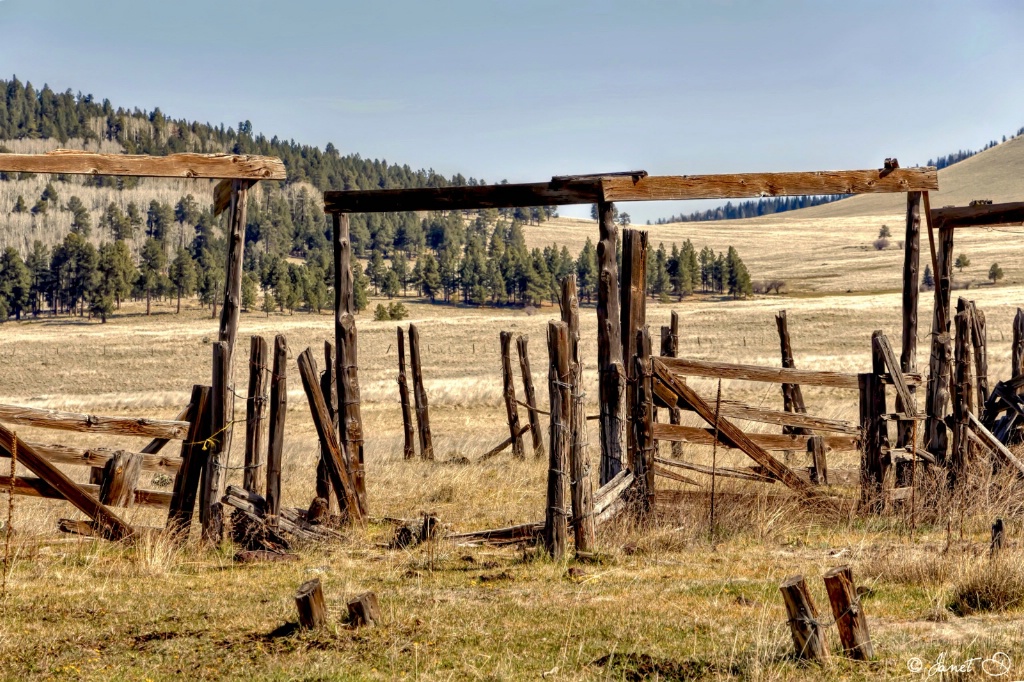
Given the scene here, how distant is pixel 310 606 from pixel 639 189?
18.6 feet

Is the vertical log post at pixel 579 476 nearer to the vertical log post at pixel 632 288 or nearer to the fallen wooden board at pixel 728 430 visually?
the fallen wooden board at pixel 728 430

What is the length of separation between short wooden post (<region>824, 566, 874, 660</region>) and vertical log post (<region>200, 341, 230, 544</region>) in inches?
214

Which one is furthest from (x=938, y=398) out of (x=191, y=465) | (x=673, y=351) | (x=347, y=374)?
(x=191, y=465)

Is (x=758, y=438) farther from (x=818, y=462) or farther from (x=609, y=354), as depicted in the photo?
(x=609, y=354)

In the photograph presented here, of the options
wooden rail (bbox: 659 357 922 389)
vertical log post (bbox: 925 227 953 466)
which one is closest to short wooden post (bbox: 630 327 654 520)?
wooden rail (bbox: 659 357 922 389)

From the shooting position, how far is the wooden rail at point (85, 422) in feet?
25.2

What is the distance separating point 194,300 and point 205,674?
107m

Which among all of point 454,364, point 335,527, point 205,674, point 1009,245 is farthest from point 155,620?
point 1009,245

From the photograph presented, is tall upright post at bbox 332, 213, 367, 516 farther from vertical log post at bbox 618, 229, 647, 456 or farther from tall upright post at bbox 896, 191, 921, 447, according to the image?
tall upright post at bbox 896, 191, 921, 447

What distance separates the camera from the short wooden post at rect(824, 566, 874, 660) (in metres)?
4.64

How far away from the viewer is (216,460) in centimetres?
809

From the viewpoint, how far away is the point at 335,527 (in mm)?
8836

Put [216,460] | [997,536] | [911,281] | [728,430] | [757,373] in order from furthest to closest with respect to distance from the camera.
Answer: [911,281] → [757,373] → [728,430] → [216,460] → [997,536]

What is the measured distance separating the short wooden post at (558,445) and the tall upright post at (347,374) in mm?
2472
